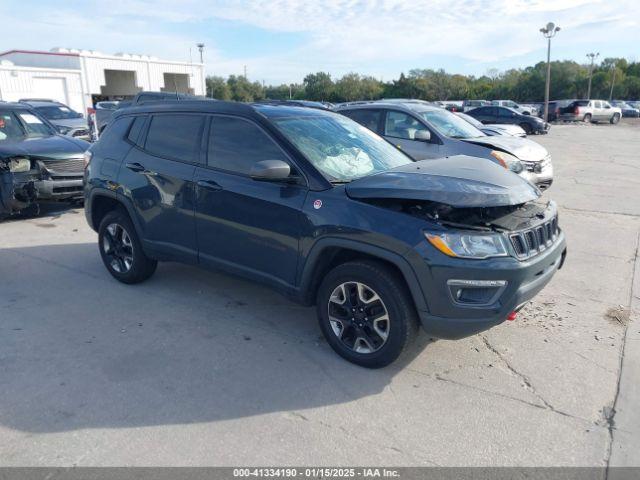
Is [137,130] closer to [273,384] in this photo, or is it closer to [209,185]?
[209,185]

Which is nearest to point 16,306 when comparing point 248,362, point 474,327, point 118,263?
point 118,263

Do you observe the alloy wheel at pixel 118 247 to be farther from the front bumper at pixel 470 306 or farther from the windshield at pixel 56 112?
the windshield at pixel 56 112

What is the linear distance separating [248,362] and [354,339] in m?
0.81

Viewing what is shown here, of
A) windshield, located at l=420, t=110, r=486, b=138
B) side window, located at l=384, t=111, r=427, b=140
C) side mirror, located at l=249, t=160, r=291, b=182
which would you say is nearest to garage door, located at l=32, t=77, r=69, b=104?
side window, located at l=384, t=111, r=427, b=140

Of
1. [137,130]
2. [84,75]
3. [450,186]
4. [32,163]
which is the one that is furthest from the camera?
[84,75]

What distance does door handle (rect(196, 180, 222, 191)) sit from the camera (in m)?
4.20

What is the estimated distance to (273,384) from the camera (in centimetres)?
346

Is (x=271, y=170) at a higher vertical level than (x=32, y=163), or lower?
higher

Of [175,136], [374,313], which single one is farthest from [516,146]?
[374,313]

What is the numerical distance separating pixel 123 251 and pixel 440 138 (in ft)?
18.1

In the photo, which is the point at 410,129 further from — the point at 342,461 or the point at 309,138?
the point at 342,461

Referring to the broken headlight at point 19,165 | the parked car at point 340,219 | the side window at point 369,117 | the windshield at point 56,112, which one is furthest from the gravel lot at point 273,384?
the windshield at point 56,112

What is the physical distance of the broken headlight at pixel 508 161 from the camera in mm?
7965

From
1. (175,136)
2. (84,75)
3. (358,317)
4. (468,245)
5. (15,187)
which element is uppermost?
(84,75)
